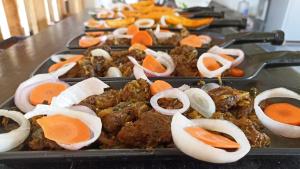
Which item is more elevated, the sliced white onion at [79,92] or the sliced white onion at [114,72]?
the sliced white onion at [79,92]

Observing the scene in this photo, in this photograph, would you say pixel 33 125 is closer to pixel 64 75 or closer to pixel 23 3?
pixel 64 75

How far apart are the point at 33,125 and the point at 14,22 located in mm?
1995

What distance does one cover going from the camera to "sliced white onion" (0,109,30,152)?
2.20 feet

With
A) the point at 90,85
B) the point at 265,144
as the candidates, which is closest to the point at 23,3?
the point at 90,85

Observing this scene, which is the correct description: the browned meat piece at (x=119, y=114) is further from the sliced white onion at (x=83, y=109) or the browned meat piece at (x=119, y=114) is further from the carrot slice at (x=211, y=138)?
the carrot slice at (x=211, y=138)

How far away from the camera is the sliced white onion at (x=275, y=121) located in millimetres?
793

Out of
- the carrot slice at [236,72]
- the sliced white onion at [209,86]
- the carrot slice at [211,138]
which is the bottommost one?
the carrot slice at [236,72]

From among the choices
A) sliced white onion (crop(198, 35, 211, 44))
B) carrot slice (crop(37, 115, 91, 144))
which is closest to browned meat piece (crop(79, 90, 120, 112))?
carrot slice (crop(37, 115, 91, 144))

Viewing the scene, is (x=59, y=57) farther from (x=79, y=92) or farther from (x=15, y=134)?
(x=15, y=134)

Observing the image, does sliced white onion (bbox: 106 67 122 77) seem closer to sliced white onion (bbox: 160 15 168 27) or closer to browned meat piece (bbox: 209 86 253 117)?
browned meat piece (bbox: 209 86 253 117)

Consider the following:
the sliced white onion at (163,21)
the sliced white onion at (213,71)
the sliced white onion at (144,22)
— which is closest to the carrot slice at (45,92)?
the sliced white onion at (213,71)

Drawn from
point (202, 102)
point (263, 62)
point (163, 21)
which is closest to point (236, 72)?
point (263, 62)

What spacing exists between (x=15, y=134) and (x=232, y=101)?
67cm

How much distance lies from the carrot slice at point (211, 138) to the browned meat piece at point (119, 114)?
0.71 feet
